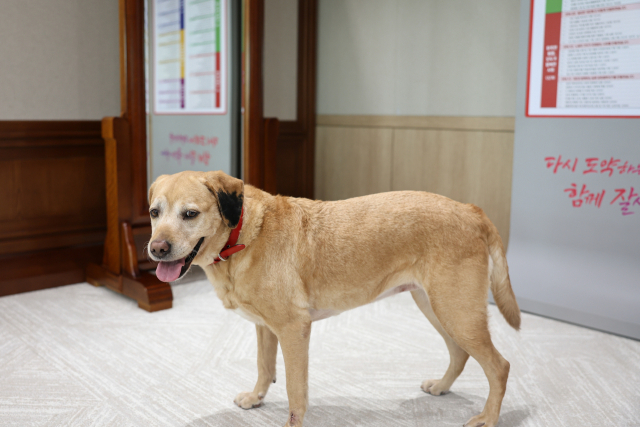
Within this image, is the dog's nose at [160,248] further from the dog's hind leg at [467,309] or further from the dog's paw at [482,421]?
the dog's paw at [482,421]

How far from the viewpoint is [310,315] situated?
1600 millimetres

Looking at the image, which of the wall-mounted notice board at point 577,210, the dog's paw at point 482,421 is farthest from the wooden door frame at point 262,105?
the dog's paw at point 482,421

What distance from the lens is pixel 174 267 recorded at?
146 cm

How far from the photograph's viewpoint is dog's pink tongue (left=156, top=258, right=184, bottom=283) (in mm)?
1451

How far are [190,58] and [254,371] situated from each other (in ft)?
6.59

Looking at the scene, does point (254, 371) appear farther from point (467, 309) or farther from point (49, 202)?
point (49, 202)

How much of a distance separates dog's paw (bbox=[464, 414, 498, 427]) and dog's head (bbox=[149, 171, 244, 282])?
97cm

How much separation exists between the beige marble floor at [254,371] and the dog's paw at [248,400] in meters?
0.02

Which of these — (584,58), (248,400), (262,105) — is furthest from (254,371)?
(584,58)

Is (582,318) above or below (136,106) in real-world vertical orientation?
below

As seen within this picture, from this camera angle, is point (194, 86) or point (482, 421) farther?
point (194, 86)

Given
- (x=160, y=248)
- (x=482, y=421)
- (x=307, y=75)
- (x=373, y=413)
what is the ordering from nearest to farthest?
1. (x=160, y=248)
2. (x=482, y=421)
3. (x=373, y=413)
4. (x=307, y=75)

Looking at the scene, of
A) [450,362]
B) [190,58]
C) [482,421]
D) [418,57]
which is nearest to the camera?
[482,421]

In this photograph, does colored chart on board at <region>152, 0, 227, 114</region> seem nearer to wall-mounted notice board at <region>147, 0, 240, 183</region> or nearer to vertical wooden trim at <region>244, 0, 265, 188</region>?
wall-mounted notice board at <region>147, 0, 240, 183</region>
